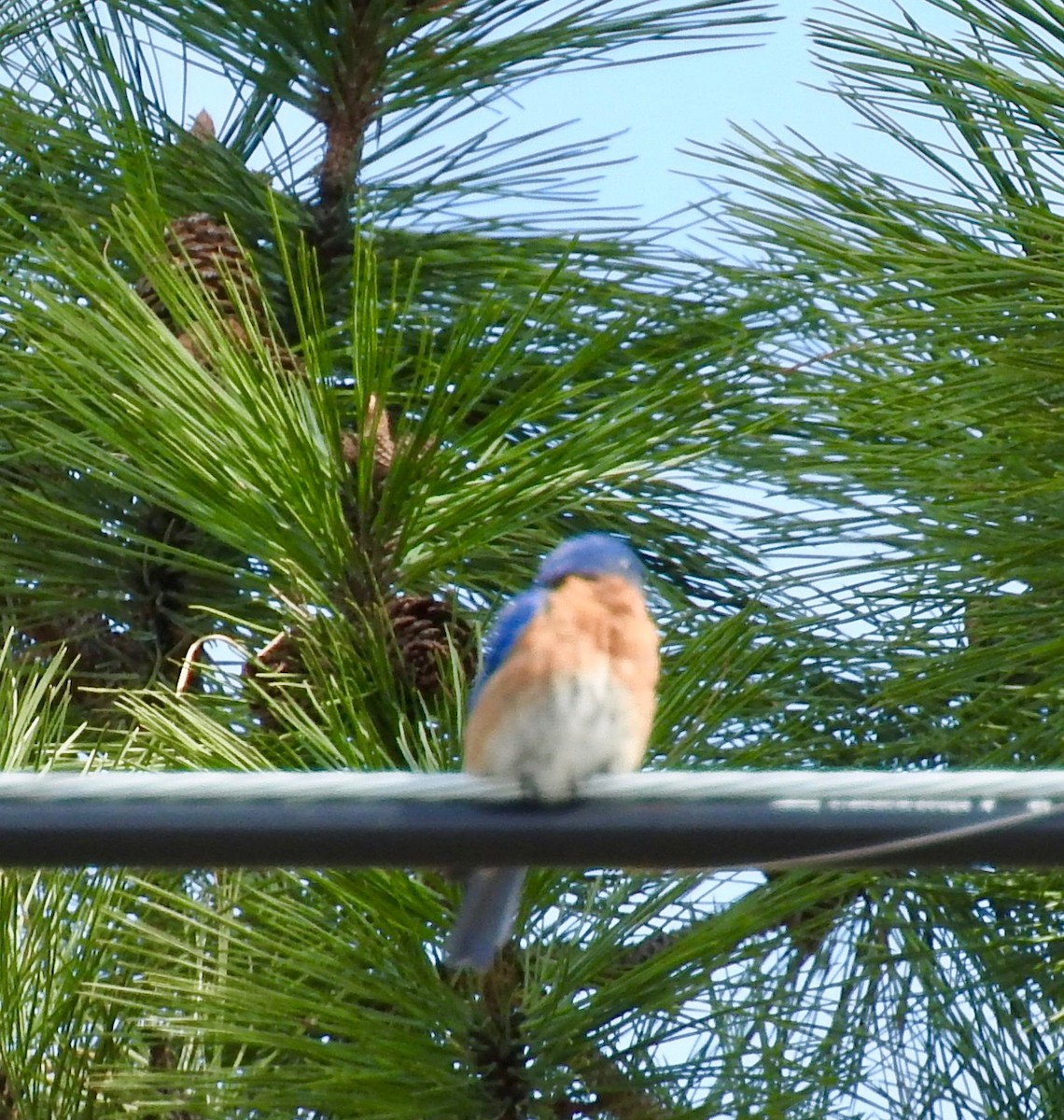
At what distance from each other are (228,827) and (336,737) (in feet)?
2.03

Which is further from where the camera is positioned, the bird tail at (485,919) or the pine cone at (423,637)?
the pine cone at (423,637)

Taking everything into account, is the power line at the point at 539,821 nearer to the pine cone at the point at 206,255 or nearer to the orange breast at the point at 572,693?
the orange breast at the point at 572,693

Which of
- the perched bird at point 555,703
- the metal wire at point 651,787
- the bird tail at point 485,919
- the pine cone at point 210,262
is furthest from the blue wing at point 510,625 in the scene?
the pine cone at point 210,262

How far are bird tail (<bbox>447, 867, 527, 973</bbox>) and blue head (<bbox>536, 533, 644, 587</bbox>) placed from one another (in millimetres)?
235

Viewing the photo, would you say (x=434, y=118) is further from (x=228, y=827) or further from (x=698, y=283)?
(x=228, y=827)

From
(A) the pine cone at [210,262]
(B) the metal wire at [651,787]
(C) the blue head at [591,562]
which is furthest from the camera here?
(A) the pine cone at [210,262]

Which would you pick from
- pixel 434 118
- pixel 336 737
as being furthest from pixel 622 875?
pixel 434 118

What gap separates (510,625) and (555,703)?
10 centimetres

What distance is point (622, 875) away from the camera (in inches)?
68.2

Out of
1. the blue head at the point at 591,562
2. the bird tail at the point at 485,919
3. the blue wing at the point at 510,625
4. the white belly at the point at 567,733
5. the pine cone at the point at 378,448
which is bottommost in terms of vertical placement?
the bird tail at the point at 485,919

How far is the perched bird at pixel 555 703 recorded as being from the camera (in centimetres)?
138

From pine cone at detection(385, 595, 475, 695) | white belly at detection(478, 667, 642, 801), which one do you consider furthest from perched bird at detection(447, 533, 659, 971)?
pine cone at detection(385, 595, 475, 695)

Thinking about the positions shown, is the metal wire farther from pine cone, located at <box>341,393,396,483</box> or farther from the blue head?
pine cone, located at <box>341,393,396,483</box>

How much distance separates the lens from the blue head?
1504 millimetres
